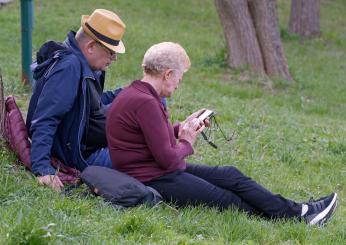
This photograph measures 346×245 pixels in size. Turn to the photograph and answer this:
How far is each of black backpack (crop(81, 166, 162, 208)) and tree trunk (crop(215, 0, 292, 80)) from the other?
29.0ft

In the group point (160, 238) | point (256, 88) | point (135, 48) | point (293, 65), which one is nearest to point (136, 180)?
point (160, 238)

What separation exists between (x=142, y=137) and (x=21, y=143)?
920mm

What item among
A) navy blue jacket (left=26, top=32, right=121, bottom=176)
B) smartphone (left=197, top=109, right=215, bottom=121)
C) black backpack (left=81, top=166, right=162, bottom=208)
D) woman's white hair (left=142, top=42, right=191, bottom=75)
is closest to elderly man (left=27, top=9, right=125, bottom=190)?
navy blue jacket (left=26, top=32, right=121, bottom=176)

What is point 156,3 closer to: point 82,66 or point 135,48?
point 135,48

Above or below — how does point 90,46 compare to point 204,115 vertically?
above

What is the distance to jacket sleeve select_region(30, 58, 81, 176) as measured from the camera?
493 cm

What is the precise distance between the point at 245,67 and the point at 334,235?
887 cm

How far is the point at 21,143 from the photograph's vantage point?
520 cm

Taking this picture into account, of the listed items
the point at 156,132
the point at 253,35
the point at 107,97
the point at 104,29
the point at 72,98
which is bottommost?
the point at 253,35

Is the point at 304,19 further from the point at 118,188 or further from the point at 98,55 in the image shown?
the point at 118,188

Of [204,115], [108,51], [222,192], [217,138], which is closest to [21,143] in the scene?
[108,51]

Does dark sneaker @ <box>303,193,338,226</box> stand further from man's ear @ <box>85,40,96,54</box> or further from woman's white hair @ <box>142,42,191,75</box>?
man's ear @ <box>85,40,96,54</box>

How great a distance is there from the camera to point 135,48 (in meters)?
14.7

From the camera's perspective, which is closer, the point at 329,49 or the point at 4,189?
the point at 4,189
